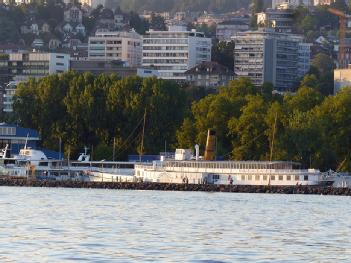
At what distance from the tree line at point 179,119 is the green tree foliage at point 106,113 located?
0.07m

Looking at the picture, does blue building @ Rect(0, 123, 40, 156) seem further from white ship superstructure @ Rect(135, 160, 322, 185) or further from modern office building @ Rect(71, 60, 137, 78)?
modern office building @ Rect(71, 60, 137, 78)

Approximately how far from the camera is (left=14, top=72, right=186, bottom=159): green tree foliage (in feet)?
393

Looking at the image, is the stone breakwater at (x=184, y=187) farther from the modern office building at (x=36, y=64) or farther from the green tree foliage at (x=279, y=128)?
the modern office building at (x=36, y=64)

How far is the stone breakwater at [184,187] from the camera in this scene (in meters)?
92.0

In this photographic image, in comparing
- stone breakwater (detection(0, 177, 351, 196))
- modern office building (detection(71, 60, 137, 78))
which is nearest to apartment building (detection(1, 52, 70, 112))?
modern office building (detection(71, 60, 137, 78))

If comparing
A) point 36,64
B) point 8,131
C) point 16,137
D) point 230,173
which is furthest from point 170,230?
point 36,64

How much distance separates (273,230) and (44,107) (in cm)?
7228

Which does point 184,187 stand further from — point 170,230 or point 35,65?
point 35,65

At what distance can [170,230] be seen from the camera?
52.0m

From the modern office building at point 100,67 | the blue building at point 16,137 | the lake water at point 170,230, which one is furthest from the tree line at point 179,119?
the modern office building at point 100,67

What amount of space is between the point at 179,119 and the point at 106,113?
17.5ft

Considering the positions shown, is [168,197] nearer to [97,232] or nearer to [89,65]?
[97,232]

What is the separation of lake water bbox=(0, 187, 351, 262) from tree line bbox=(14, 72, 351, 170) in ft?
93.7

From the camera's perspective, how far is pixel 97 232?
50250 millimetres
